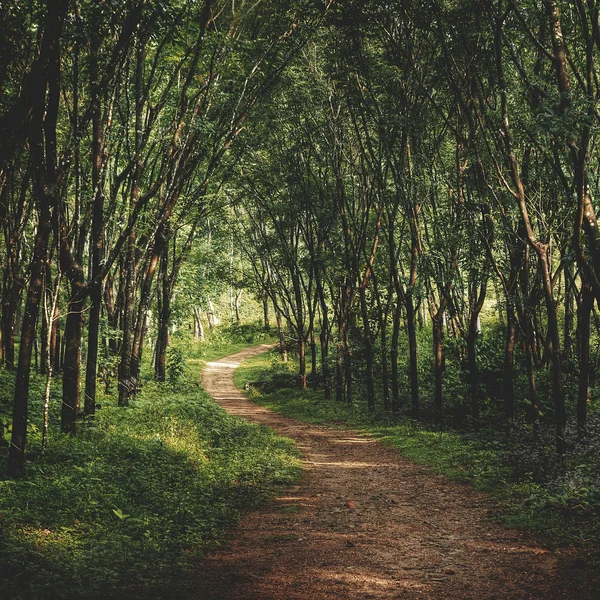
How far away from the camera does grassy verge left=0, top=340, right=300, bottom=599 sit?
508 centimetres

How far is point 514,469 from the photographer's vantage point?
973 centimetres

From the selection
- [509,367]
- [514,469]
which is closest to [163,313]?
[509,367]

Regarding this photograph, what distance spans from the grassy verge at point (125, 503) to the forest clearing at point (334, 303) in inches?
1.7

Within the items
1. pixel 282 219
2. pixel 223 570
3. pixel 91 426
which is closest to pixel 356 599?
pixel 223 570

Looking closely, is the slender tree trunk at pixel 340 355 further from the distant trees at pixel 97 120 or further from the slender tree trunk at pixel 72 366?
the slender tree trunk at pixel 72 366

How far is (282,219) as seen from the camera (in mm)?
25375

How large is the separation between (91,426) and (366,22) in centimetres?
1224

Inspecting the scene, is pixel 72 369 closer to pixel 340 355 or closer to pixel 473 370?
pixel 473 370

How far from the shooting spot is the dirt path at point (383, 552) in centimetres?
533

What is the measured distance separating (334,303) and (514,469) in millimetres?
13440

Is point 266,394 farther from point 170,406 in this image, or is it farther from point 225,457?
point 225,457

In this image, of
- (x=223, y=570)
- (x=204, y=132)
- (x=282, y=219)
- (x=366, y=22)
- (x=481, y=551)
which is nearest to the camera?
(x=223, y=570)

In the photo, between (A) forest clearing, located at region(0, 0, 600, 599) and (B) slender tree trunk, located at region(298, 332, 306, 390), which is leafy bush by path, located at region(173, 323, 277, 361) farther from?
(A) forest clearing, located at region(0, 0, 600, 599)

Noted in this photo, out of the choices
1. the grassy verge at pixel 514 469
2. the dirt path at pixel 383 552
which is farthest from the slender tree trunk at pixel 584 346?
the dirt path at pixel 383 552
